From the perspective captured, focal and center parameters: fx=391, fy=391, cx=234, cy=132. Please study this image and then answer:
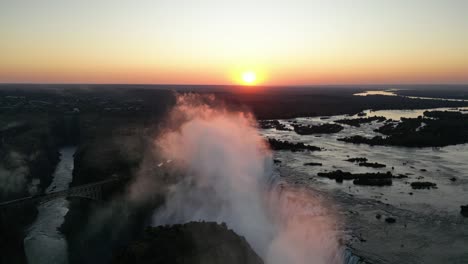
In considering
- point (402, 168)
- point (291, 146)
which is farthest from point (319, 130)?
point (402, 168)

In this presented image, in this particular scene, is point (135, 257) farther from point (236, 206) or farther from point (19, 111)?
point (19, 111)

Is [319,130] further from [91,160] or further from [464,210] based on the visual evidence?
[464,210]

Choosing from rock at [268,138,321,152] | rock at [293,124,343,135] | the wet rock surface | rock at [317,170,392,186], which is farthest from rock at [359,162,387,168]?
rock at [293,124,343,135]

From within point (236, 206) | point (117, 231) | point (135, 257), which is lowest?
point (117, 231)

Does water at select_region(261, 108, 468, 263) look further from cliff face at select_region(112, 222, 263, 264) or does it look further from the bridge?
the bridge

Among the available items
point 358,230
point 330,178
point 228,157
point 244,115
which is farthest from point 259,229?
point 244,115

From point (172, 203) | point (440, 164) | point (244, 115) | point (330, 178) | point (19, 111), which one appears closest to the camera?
point (172, 203)
